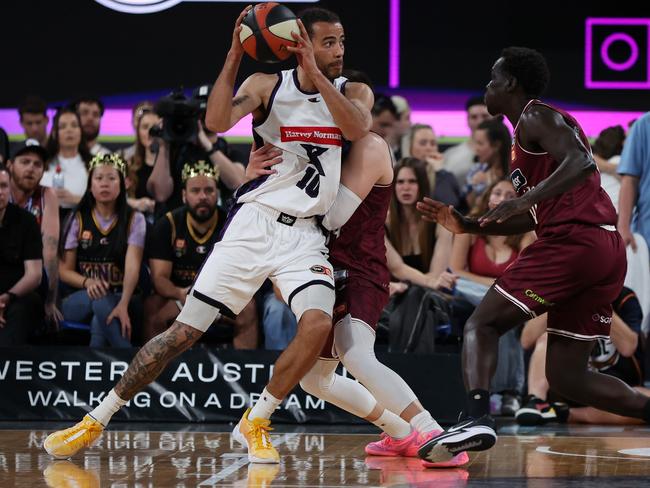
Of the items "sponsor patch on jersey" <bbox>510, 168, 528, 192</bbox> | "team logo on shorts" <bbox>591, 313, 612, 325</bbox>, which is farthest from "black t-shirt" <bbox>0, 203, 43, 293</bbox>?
"team logo on shorts" <bbox>591, 313, 612, 325</bbox>

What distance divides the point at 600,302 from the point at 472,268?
2.97 m

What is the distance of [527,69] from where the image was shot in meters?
4.83

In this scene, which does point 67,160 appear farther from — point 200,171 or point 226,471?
point 226,471

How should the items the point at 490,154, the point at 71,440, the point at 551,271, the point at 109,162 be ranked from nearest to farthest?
the point at 551,271
the point at 71,440
the point at 109,162
the point at 490,154

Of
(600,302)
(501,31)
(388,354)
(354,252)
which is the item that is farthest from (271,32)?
(501,31)

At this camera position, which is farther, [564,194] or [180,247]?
[180,247]

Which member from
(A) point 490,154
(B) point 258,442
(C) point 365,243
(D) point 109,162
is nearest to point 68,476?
(B) point 258,442

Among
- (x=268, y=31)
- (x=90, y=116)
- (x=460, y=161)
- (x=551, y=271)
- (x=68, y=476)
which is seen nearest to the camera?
(x=68, y=476)

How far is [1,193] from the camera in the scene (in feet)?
24.0

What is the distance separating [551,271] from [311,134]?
1.21 meters

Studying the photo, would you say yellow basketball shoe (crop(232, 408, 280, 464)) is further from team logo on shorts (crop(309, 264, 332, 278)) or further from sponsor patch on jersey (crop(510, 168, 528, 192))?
sponsor patch on jersey (crop(510, 168, 528, 192))

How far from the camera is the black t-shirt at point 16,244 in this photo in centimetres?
737

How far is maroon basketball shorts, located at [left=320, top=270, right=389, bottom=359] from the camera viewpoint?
5.15 meters

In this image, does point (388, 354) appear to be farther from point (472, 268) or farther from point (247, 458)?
point (247, 458)
